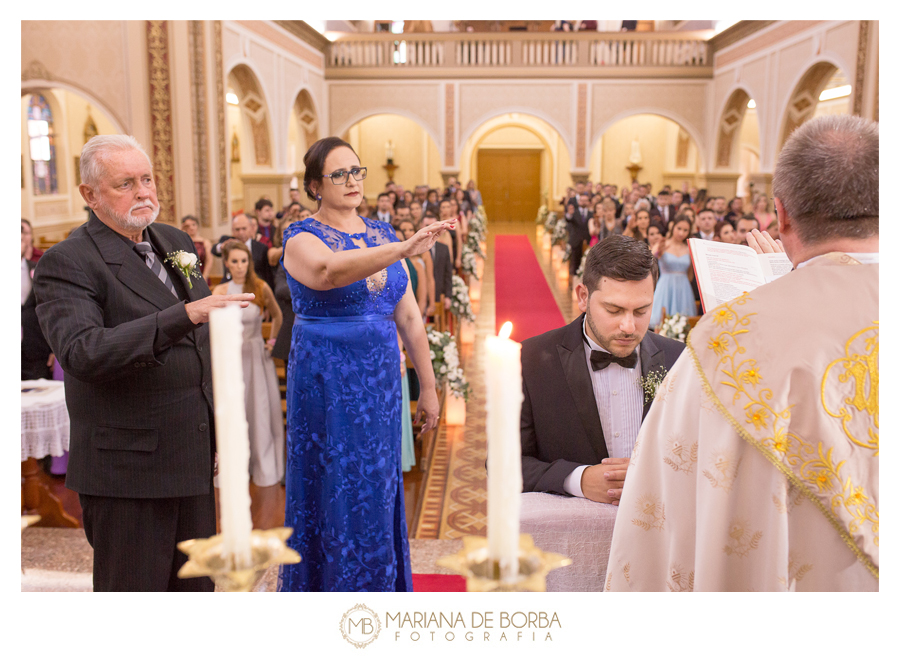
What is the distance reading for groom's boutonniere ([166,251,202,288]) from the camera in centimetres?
229

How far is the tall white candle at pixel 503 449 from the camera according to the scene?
0.67 meters

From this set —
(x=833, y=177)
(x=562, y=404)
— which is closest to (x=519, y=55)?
(x=562, y=404)

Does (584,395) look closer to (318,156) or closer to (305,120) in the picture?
(318,156)

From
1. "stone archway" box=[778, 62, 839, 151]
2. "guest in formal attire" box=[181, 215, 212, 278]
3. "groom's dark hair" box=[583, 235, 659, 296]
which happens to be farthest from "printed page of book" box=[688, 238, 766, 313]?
"stone archway" box=[778, 62, 839, 151]

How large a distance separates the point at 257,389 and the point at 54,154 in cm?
1375

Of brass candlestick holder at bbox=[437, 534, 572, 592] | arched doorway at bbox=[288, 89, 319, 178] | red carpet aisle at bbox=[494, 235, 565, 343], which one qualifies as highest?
arched doorway at bbox=[288, 89, 319, 178]

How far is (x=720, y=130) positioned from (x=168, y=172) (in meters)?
14.9

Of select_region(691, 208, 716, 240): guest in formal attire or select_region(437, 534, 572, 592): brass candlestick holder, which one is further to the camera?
select_region(691, 208, 716, 240): guest in formal attire

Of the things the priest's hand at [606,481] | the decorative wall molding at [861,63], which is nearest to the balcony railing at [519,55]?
the decorative wall molding at [861,63]

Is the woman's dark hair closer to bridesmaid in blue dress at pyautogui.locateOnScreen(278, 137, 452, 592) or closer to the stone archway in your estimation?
bridesmaid in blue dress at pyautogui.locateOnScreen(278, 137, 452, 592)

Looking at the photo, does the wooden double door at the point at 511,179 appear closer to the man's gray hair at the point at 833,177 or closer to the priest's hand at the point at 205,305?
the priest's hand at the point at 205,305

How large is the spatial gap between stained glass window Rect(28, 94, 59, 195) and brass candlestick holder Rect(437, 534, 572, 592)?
16.9 metres

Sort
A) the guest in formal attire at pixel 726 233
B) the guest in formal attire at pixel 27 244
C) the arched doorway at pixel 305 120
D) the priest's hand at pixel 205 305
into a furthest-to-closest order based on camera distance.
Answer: the arched doorway at pixel 305 120 < the guest in formal attire at pixel 726 233 < the guest in formal attire at pixel 27 244 < the priest's hand at pixel 205 305
